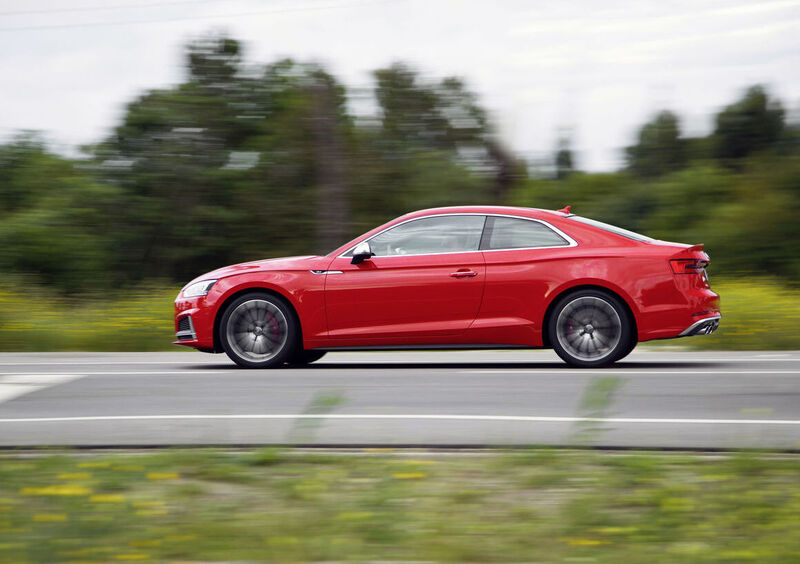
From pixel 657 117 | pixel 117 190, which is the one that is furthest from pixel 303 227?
pixel 657 117

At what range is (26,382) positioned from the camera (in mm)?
9203

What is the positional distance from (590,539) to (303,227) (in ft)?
80.4

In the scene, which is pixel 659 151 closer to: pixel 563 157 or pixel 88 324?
pixel 563 157

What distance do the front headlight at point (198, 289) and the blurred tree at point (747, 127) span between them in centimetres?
1994

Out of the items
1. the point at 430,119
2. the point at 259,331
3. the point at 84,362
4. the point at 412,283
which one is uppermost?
the point at 430,119

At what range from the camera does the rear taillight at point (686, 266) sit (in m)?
9.25

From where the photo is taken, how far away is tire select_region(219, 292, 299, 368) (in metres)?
9.70

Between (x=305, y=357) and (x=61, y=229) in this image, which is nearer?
(x=305, y=357)

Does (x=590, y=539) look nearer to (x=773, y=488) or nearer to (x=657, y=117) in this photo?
(x=773, y=488)

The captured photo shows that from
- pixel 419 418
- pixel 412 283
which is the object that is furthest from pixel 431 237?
pixel 419 418

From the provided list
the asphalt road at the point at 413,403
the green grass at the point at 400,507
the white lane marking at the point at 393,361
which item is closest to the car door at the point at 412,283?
the asphalt road at the point at 413,403

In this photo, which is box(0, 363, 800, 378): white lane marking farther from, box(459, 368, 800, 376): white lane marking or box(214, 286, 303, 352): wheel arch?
box(214, 286, 303, 352): wheel arch

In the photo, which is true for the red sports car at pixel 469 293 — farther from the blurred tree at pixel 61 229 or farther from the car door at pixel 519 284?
the blurred tree at pixel 61 229

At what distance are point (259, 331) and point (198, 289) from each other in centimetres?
74
